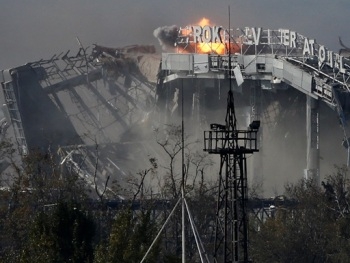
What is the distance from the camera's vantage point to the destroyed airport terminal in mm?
129625

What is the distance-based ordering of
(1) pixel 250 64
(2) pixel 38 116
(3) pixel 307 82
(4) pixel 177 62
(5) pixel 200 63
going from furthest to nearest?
(2) pixel 38 116, (4) pixel 177 62, (5) pixel 200 63, (1) pixel 250 64, (3) pixel 307 82

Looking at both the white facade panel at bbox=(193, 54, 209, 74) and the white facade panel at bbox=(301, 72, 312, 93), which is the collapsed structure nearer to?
the white facade panel at bbox=(193, 54, 209, 74)

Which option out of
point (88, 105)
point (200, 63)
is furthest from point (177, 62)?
point (88, 105)

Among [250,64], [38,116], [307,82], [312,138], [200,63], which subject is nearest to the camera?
[307,82]

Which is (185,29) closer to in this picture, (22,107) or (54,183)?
(22,107)

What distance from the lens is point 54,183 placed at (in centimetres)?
10362

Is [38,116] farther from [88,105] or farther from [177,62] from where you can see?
[177,62]

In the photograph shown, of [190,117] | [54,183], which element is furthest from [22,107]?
[54,183]

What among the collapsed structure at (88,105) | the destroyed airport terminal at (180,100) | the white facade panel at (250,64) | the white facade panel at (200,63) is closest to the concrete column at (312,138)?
the destroyed airport terminal at (180,100)

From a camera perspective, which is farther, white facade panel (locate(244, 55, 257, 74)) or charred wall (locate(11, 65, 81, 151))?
charred wall (locate(11, 65, 81, 151))

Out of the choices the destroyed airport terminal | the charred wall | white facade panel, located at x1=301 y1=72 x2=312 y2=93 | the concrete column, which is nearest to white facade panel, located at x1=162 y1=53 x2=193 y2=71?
the destroyed airport terminal

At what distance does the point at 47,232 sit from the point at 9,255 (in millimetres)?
6289

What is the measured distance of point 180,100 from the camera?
143 metres

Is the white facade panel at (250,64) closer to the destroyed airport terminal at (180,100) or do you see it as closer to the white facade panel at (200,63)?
the destroyed airport terminal at (180,100)
